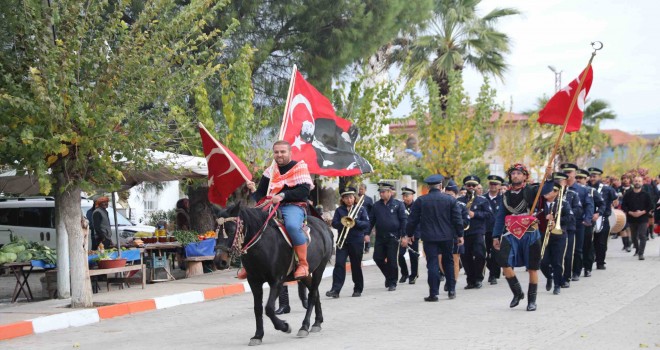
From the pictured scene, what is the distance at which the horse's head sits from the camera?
895 cm

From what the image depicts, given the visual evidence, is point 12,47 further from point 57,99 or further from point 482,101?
point 482,101

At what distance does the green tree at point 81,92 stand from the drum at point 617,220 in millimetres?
11067

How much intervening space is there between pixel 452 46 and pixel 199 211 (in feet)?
58.6

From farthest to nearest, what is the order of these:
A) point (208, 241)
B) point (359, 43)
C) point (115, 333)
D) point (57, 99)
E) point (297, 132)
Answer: point (359, 43), point (208, 241), point (297, 132), point (57, 99), point (115, 333)

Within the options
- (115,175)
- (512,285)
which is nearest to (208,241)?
(115,175)

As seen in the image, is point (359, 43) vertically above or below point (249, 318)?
above

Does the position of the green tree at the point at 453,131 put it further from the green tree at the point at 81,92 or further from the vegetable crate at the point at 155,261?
the green tree at the point at 81,92

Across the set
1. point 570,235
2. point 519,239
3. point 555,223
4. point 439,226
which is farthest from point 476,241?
point 519,239

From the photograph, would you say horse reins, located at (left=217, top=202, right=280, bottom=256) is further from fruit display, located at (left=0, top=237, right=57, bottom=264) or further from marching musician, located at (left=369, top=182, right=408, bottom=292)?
fruit display, located at (left=0, top=237, right=57, bottom=264)

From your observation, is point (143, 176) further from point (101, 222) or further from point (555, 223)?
point (555, 223)

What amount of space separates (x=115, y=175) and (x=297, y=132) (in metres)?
3.02

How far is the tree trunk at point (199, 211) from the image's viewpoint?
23000mm

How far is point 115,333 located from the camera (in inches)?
457

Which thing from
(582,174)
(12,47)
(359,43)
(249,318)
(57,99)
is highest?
(359,43)
